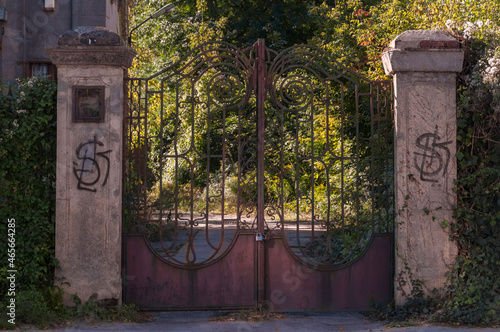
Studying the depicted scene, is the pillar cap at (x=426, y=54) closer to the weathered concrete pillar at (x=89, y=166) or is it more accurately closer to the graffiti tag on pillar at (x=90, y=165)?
the weathered concrete pillar at (x=89, y=166)

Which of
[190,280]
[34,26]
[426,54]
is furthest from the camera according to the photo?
[34,26]

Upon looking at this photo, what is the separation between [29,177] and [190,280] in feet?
7.18

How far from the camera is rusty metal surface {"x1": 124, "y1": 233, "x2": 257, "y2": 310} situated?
22.4 feet

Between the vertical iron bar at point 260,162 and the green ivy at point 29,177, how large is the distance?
7.69 feet

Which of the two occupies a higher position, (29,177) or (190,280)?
(29,177)

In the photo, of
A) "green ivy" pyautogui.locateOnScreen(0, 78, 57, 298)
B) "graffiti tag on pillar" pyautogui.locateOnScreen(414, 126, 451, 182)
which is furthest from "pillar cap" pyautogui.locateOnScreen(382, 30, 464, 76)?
"green ivy" pyautogui.locateOnScreen(0, 78, 57, 298)

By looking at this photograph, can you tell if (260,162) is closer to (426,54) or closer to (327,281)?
(327,281)

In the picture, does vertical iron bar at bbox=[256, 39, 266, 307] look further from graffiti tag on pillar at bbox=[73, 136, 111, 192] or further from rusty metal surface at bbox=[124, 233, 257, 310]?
graffiti tag on pillar at bbox=[73, 136, 111, 192]

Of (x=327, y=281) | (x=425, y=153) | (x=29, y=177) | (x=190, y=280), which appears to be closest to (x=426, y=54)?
(x=425, y=153)

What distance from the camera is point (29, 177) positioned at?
263 inches

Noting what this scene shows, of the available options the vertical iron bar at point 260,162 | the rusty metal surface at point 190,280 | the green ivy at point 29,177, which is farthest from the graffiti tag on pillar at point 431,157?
the green ivy at point 29,177

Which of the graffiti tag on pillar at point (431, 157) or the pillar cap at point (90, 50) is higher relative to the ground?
the pillar cap at point (90, 50)

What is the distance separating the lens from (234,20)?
75.7 feet

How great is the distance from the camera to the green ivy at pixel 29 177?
6555 mm
